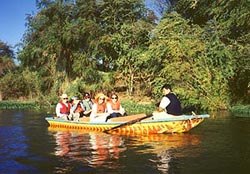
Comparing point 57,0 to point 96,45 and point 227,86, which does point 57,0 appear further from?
point 227,86

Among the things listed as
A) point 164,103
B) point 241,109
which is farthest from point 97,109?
point 241,109

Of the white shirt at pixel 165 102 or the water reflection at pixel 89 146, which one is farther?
the white shirt at pixel 165 102

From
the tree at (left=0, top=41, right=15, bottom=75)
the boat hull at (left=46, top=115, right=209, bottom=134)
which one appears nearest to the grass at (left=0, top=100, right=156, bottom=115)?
the boat hull at (left=46, top=115, right=209, bottom=134)

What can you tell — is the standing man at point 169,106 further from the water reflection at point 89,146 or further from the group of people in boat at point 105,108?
the water reflection at point 89,146

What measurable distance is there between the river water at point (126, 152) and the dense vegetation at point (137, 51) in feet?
34.3

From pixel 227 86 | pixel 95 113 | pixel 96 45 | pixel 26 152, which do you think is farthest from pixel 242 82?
pixel 26 152

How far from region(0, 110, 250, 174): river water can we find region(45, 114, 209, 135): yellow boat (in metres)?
0.31

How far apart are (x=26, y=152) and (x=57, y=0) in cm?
2604

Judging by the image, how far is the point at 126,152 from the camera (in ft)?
36.0

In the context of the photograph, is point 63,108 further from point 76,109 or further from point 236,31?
point 236,31

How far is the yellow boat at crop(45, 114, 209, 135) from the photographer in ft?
45.8

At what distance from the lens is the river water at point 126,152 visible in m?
8.87

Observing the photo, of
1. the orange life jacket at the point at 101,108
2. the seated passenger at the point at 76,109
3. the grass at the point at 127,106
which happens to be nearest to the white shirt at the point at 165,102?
the orange life jacket at the point at 101,108

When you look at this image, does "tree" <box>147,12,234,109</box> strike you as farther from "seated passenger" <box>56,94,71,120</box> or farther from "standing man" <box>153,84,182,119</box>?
"standing man" <box>153,84,182,119</box>
